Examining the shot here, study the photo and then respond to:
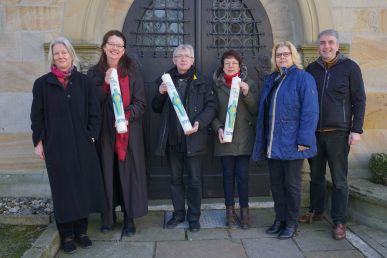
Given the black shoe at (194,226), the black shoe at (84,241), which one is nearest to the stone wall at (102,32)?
the black shoe at (84,241)

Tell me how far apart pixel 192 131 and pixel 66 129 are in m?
1.17

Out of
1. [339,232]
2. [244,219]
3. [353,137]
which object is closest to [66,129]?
[244,219]

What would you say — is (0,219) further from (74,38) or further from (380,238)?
(380,238)

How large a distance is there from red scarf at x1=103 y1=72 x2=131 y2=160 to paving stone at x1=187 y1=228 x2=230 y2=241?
3.44 ft

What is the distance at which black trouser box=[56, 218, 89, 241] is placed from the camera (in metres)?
3.95

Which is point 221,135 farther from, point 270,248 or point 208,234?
point 270,248

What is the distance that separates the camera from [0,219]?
441 centimetres

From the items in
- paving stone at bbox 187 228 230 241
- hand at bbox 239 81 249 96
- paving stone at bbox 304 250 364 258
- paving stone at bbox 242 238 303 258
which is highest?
hand at bbox 239 81 249 96

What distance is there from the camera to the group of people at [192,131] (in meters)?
3.78

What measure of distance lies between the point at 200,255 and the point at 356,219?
1.85 metres

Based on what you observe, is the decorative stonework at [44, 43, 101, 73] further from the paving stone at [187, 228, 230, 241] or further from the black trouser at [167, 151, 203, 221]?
the paving stone at [187, 228, 230, 241]

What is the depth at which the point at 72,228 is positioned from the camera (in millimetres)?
4027

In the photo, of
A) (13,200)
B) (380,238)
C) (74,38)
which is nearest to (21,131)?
(13,200)

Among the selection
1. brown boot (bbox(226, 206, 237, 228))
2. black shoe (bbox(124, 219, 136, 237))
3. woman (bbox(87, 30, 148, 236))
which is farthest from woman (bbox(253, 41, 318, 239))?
black shoe (bbox(124, 219, 136, 237))
